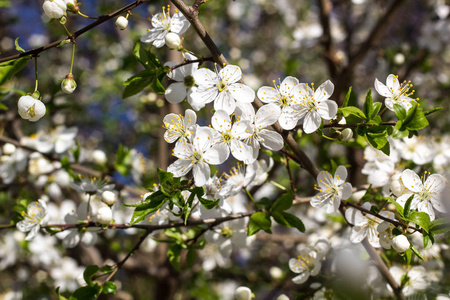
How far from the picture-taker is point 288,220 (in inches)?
48.7

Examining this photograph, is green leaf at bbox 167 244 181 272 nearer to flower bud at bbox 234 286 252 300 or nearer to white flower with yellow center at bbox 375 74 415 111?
flower bud at bbox 234 286 252 300

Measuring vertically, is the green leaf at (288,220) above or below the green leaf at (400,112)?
below

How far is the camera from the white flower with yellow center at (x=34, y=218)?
1498 millimetres

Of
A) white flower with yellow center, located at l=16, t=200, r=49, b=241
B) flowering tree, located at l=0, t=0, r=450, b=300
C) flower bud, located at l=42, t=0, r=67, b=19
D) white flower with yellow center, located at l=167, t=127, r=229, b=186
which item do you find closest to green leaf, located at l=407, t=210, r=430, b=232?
flowering tree, located at l=0, t=0, r=450, b=300

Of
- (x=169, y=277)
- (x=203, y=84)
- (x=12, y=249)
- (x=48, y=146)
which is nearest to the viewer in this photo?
(x=203, y=84)

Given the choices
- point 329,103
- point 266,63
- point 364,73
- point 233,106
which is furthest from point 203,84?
point 266,63

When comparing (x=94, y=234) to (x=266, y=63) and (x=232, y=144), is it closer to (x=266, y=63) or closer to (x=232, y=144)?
(x=232, y=144)

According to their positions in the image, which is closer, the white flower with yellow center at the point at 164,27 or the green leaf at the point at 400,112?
the green leaf at the point at 400,112

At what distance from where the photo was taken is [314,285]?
1469mm

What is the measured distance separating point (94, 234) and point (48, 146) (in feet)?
2.53

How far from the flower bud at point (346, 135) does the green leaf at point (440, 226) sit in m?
0.33

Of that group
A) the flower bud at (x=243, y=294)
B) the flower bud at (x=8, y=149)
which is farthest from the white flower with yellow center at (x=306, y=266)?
the flower bud at (x=8, y=149)

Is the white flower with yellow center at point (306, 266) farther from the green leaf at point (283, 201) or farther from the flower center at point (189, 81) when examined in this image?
the flower center at point (189, 81)

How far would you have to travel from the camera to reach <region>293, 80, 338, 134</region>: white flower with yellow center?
1.17 metres
